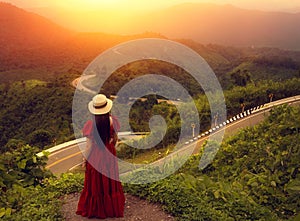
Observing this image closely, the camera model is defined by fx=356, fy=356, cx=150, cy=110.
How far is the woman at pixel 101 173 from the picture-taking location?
4.66m

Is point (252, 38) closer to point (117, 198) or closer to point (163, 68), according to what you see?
point (163, 68)

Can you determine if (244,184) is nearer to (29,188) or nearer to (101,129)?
(101,129)

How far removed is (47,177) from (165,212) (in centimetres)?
239

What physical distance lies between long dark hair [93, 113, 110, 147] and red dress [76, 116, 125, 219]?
0.25 feet

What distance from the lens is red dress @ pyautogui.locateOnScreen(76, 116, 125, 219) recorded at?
4707 millimetres

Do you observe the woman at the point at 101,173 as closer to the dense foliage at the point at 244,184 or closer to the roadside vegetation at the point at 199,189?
the roadside vegetation at the point at 199,189

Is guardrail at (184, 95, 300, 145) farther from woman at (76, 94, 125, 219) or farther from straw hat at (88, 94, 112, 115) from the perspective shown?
straw hat at (88, 94, 112, 115)

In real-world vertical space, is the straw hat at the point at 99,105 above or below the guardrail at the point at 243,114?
above

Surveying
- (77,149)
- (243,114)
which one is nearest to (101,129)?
(243,114)

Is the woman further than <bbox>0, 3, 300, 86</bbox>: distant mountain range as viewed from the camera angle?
No

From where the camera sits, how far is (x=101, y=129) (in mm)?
4613

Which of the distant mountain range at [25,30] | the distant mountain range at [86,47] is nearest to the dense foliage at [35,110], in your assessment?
the distant mountain range at [86,47]

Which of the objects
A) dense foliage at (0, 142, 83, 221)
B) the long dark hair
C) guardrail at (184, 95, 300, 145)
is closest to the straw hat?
the long dark hair

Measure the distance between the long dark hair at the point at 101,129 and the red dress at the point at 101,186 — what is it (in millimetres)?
77
